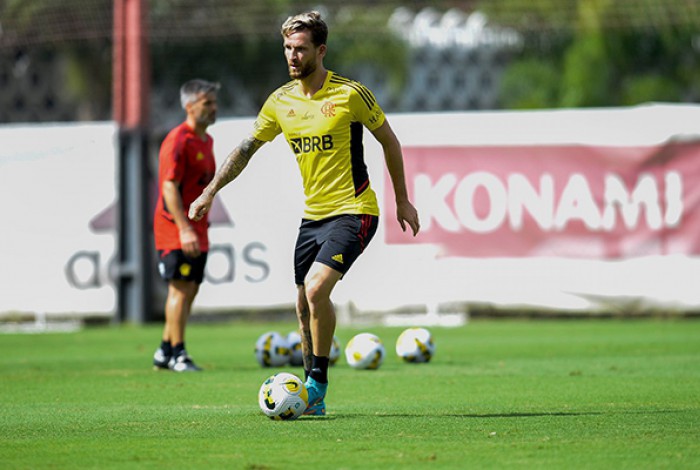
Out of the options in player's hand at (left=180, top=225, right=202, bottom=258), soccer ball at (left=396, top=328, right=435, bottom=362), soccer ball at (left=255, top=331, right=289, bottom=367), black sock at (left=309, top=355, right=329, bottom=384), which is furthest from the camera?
soccer ball at (left=396, top=328, right=435, bottom=362)

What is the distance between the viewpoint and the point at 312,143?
8.48m

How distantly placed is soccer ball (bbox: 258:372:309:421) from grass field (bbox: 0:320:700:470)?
12cm

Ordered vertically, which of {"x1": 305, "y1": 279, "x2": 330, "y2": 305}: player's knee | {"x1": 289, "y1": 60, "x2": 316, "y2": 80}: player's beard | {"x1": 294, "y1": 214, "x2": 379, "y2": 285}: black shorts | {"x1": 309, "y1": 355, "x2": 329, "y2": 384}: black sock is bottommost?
{"x1": 309, "y1": 355, "x2": 329, "y2": 384}: black sock

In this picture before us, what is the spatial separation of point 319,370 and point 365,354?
3442 millimetres

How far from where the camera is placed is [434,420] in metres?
8.07

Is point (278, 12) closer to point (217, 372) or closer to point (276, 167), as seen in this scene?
point (276, 167)

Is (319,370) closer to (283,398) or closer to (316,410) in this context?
(316,410)

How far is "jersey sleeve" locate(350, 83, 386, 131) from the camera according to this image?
840cm

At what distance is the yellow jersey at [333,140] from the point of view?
8422 mm

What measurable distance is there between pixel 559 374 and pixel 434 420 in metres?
3.41

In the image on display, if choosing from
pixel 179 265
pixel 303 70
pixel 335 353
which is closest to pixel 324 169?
pixel 303 70

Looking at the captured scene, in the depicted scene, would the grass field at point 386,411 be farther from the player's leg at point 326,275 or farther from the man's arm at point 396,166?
the man's arm at point 396,166

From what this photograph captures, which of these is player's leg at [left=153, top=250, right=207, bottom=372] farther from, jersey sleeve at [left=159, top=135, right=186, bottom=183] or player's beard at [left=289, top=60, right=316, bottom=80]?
player's beard at [left=289, top=60, right=316, bottom=80]

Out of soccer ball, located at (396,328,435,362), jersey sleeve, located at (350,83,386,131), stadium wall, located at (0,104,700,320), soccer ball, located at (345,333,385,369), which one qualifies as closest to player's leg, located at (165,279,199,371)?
soccer ball, located at (345,333,385,369)
